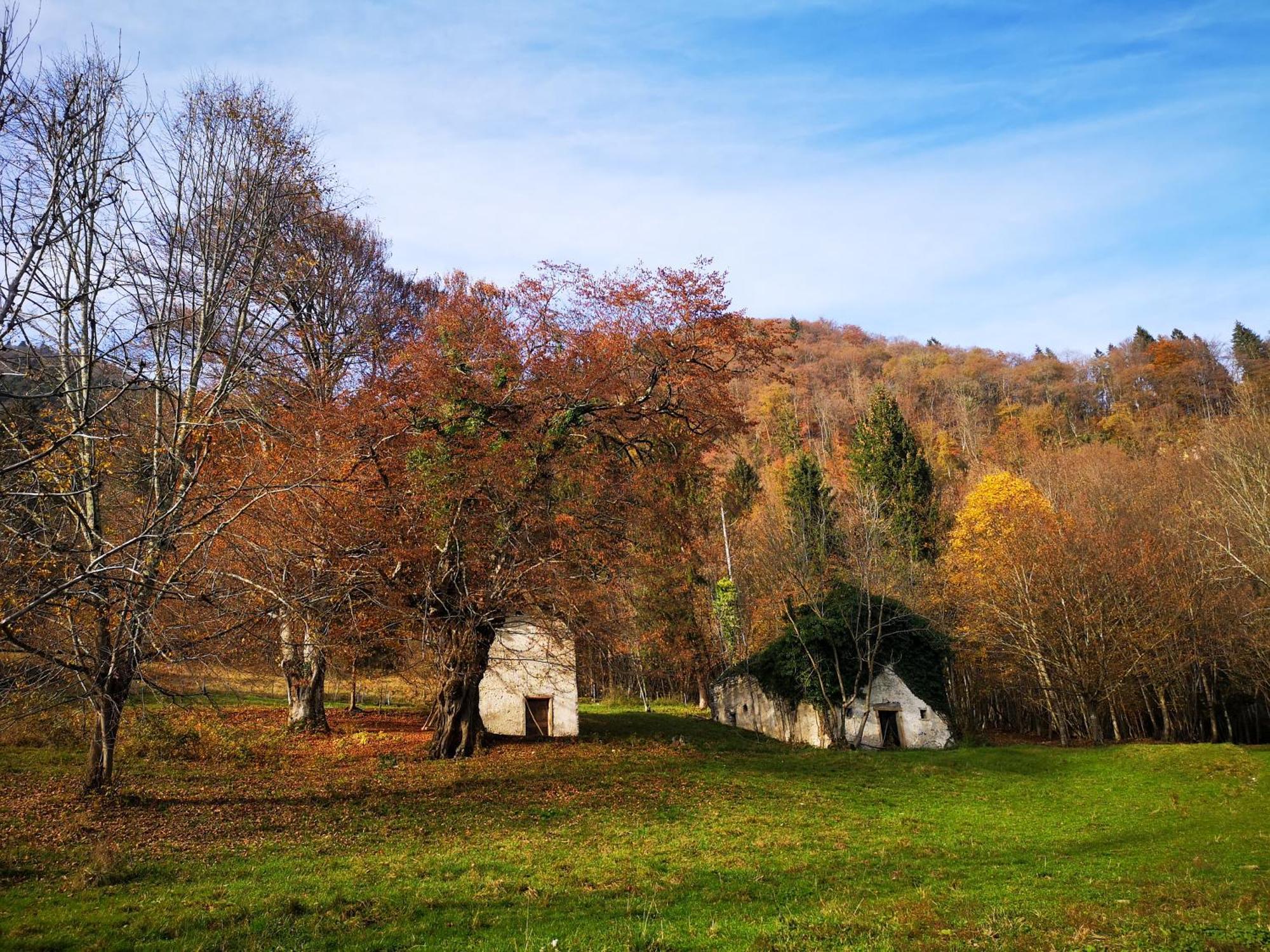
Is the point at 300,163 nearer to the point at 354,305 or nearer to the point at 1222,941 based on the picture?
the point at 354,305

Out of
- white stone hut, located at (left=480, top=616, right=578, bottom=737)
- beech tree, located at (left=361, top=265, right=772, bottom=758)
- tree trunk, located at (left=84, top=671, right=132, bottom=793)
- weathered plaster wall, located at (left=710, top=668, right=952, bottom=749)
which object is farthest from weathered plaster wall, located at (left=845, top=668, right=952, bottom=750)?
tree trunk, located at (left=84, top=671, right=132, bottom=793)

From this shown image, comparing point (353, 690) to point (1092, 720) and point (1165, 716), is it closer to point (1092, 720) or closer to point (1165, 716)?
point (1092, 720)

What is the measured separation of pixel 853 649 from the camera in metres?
29.9

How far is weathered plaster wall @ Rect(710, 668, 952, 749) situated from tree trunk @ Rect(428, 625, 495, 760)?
15.6 m

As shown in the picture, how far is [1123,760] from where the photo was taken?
22188 millimetres

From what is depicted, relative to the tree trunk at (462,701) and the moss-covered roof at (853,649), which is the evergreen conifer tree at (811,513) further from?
the tree trunk at (462,701)

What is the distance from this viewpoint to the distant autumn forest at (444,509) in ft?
29.7

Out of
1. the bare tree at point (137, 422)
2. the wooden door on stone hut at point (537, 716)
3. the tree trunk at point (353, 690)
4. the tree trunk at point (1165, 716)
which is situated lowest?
the tree trunk at point (1165, 716)

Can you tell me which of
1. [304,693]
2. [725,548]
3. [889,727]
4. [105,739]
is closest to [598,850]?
[105,739]

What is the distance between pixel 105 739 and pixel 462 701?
→ 814cm

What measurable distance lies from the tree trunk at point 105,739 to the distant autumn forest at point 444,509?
6cm

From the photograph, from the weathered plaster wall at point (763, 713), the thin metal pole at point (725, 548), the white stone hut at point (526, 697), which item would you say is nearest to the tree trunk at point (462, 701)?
the white stone hut at point (526, 697)

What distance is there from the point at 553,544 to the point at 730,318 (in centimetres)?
694

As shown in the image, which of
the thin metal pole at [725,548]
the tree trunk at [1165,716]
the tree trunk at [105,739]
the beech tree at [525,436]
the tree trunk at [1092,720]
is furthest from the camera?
the thin metal pole at [725,548]
